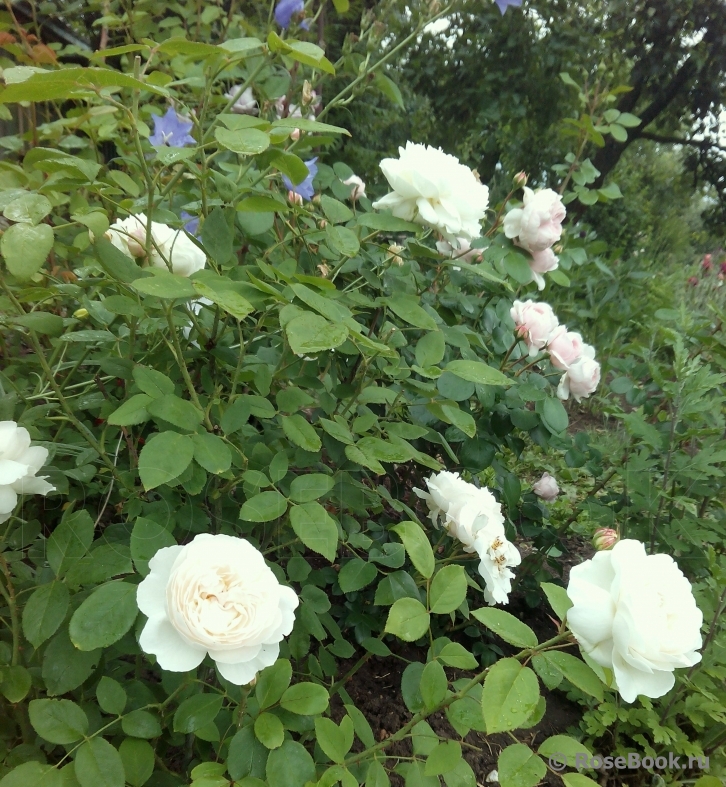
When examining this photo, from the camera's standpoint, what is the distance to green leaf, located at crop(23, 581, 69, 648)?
1.98 ft

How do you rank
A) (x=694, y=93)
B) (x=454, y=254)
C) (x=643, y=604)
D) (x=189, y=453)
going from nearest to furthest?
(x=643, y=604) → (x=189, y=453) → (x=454, y=254) → (x=694, y=93)

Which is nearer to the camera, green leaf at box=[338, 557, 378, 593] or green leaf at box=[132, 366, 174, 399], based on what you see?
green leaf at box=[132, 366, 174, 399]

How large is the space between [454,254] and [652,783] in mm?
1197

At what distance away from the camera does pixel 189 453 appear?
61cm

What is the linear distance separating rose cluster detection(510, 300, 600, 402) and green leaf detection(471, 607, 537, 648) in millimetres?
692

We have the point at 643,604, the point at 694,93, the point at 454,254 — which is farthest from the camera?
the point at 694,93

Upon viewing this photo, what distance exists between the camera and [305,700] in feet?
2.12

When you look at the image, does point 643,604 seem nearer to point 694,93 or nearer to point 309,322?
point 309,322

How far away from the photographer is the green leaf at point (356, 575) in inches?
32.8

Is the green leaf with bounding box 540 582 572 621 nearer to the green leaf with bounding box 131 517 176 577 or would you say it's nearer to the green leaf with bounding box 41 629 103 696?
the green leaf with bounding box 131 517 176 577

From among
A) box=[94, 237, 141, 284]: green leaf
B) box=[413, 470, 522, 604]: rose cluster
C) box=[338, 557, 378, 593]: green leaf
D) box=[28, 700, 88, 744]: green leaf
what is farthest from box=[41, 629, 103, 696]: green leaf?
box=[413, 470, 522, 604]: rose cluster

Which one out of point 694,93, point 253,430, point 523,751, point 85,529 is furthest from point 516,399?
point 694,93

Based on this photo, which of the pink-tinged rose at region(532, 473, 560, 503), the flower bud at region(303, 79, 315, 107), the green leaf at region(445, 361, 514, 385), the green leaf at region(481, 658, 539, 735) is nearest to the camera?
the green leaf at region(481, 658, 539, 735)

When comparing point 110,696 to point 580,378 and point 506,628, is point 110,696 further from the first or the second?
point 580,378
